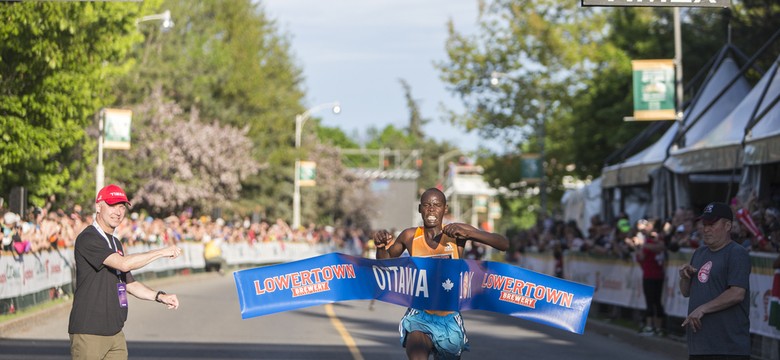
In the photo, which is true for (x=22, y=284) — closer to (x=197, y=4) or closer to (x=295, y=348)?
(x=295, y=348)

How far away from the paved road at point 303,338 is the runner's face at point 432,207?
22.6 feet

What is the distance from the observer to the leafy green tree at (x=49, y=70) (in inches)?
867

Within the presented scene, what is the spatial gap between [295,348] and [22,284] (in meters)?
6.64

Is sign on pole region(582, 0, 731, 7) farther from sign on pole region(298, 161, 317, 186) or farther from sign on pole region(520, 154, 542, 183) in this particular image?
sign on pole region(298, 161, 317, 186)

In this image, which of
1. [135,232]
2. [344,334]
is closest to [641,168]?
[344,334]

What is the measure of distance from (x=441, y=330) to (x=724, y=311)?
196 cm

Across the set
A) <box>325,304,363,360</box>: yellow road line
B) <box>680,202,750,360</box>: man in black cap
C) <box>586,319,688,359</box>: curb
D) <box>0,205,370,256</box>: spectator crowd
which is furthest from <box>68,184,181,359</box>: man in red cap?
<box>0,205,370,256</box>: spectator crowd

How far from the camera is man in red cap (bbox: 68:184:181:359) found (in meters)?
8.30

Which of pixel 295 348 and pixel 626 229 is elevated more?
pixel 626 229

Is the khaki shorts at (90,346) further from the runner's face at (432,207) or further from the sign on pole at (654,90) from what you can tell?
the sign on pole at (654,90)

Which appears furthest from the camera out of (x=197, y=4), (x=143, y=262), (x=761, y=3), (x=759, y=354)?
(x=197, y=4)

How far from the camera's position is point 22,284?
70.9 ft

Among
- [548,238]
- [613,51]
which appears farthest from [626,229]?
[613,51]

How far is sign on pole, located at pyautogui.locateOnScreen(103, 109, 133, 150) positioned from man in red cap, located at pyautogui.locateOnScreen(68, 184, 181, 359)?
84.2 ft
